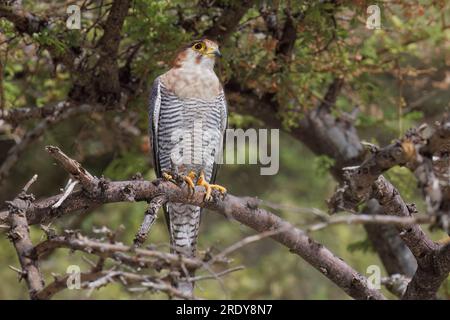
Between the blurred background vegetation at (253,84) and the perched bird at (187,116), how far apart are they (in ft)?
0.53

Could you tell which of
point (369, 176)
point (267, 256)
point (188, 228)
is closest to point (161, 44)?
point (188, 228)

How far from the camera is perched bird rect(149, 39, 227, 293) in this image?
5.63m

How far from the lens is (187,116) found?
566cm

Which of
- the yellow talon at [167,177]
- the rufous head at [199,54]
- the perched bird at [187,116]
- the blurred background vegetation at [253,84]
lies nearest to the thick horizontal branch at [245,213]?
the yellow talon at [167,177]

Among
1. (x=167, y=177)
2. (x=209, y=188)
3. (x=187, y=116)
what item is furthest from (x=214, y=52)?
(x=167, y=177)

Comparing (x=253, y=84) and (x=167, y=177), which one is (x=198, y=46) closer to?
→ (x=253, y=84)

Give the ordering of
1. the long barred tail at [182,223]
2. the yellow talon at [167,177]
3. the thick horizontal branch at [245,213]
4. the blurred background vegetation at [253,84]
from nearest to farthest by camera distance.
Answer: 1. the thick horizontal branch at [245,213]
2. the yellow talon at [167,177]
3. the blurred background vegetation at [253,84]
4. the long barred tail at [182,223]

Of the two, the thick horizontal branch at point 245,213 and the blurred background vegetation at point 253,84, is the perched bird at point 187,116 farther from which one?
the thick horizontal branch at point 245,213

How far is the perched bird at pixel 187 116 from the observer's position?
18.5 ft

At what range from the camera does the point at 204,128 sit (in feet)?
18.5

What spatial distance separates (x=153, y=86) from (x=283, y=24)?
1108 millimetres

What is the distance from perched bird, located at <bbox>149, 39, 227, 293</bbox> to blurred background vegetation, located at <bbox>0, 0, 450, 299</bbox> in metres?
0.16

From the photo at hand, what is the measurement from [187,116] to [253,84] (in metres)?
0.59

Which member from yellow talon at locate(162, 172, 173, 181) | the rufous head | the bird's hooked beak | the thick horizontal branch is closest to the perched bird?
the rufous head
